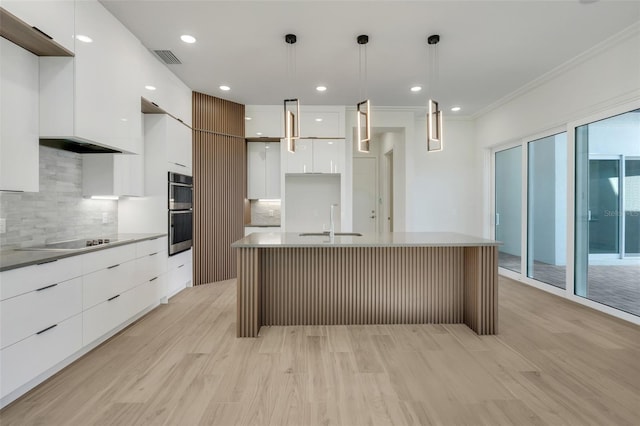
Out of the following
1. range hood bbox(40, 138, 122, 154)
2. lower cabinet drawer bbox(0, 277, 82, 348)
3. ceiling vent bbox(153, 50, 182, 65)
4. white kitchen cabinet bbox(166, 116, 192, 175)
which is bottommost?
lower cabinet drawer bbox(0, 277, 82, 348)

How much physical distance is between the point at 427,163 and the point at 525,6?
3.42 m

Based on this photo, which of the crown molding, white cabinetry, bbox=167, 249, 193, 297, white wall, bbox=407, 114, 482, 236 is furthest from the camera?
white wall, bbox=407, 114, 482, 236

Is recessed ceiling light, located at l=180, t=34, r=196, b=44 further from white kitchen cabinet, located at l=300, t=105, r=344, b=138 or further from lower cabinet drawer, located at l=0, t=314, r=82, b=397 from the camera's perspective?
lower cabinet drawer, located at l=0, t=314, r=82, b=397

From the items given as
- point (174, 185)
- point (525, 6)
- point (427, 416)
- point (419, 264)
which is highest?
point (525, 6)

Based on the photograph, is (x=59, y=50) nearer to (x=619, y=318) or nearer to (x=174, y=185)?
(x=174, y=185)

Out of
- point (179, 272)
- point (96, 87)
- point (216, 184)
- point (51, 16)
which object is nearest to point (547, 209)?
point (216, 184)

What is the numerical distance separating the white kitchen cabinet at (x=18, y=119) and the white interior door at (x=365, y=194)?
Answer: 5694 millimetres

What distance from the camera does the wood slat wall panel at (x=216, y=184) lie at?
184 inches

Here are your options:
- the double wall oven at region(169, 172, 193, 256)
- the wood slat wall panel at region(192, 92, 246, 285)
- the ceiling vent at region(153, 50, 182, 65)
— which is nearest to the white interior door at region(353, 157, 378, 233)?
the wood slat wall panel at region(192, 92, 246, 285)

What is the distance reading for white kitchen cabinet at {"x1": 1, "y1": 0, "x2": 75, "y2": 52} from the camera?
1990mm

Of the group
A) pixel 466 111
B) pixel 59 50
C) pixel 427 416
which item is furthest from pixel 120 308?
pixel 466 111

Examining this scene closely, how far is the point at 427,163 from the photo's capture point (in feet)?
19.7

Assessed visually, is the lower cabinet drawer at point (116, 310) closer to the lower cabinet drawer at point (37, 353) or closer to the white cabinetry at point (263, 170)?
the lower cabinet drawer at point (37, 353)

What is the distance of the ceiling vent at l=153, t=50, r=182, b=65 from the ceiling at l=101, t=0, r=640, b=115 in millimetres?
72
